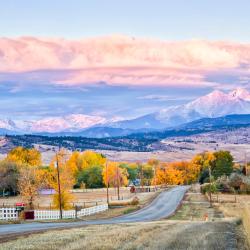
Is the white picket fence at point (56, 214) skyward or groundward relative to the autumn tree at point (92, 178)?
groundward

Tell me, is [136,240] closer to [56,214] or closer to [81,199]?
[56,214]

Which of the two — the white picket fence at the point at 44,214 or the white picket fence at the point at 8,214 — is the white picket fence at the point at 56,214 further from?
the white picket fence at the point at 8,214

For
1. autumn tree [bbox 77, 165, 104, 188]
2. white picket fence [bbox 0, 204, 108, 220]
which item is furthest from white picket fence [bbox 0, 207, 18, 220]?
autumn tree [bbox 77, 165, 104, 188]

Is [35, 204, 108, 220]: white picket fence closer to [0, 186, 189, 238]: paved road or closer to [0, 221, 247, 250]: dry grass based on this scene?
[0, 186, 189, 238]: paved road

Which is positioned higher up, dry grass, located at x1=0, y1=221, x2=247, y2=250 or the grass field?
the grass field

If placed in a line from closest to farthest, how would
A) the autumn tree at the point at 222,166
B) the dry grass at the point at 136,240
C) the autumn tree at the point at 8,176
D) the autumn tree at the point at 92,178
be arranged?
the dry grass at the point at 136,240, the autumn tree at the point at 8,176, the autumn tree at the point at 222,166, the autumn tree at the point at 92,178

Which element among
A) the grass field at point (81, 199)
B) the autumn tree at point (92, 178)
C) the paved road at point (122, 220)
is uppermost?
the autumn tree at point (92, 178)

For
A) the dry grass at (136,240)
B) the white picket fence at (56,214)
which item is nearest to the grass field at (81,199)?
the white picket fence at (56,214)

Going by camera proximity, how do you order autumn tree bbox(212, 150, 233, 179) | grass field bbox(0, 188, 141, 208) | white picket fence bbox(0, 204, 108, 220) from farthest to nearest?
autumn tree bbox(212, 150, 233, 179)
grass field bbox(0, 188, 141, 208)
white picket fence bbox(0, 204, 108, 220)

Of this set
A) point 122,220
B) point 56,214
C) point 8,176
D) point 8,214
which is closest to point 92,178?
point 8,176

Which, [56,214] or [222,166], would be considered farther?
[222,166]

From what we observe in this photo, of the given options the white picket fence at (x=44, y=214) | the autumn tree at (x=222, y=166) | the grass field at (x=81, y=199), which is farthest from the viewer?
the autumn tree at (x=222, y=166)

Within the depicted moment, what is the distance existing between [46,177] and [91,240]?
81.8 meters

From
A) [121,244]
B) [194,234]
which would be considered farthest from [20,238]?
[194,234]
